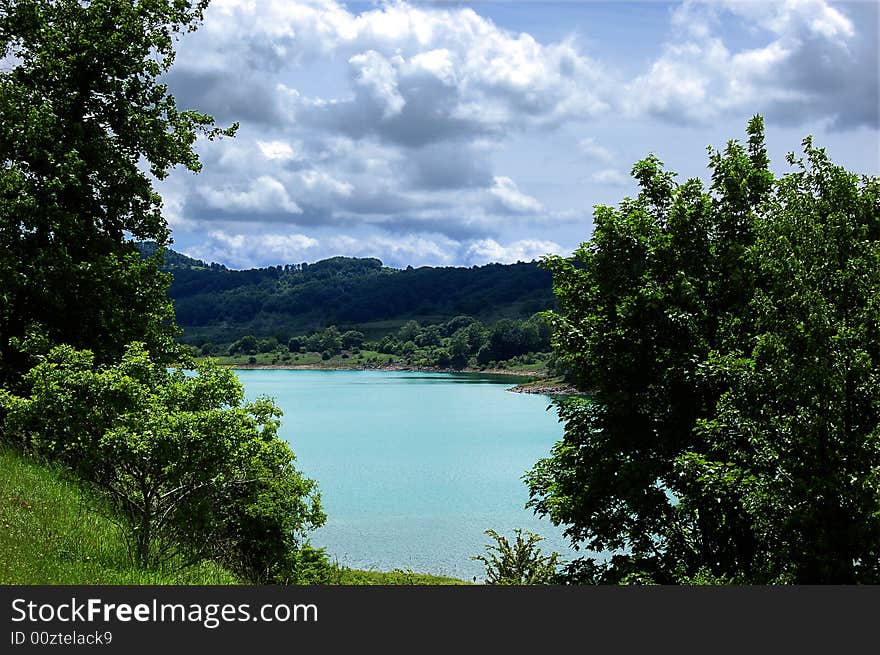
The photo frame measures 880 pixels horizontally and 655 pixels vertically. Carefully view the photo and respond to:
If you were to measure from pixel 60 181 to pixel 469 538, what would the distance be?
30639 millimetres

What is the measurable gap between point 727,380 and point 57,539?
45.6 ft

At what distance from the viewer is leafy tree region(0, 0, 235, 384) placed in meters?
19.6

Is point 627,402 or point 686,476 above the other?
point 627,402

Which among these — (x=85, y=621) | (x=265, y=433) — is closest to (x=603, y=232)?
(x=265, y=433)

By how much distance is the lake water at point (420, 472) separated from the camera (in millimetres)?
41781

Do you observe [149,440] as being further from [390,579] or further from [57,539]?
[390,579]

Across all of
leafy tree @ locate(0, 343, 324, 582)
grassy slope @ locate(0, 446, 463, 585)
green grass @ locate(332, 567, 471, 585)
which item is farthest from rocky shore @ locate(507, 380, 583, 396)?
leafy tree @ locate(0, 343, 324, 582)

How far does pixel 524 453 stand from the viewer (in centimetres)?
7275

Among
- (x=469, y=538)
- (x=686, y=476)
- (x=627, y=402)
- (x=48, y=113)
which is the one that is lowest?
(x=469, y=538)

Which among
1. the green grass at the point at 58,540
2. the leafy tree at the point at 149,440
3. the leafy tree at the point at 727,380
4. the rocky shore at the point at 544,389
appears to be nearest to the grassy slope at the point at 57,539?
the green grass at the point at 58,540

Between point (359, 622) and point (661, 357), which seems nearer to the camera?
point (359, 622)

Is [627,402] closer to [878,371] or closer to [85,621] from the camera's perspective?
[878,371]

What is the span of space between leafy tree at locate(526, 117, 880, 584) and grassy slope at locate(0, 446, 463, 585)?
10.6 metres

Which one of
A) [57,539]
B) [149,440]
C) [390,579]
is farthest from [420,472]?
[149,440]
